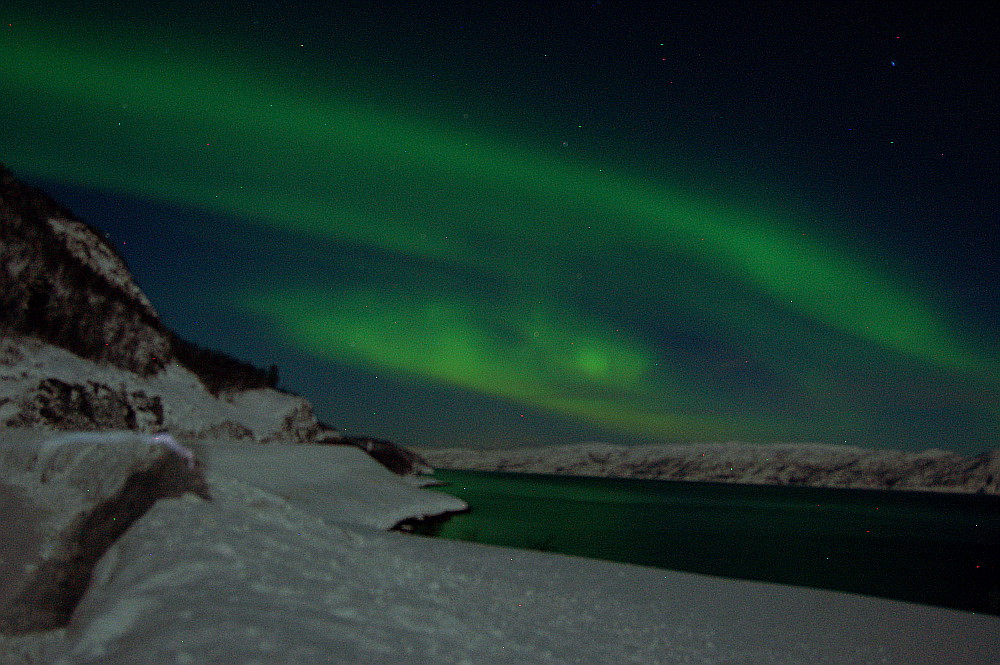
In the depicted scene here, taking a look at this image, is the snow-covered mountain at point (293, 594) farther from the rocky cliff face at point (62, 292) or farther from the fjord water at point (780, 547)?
the fjord water at point (780, 547)

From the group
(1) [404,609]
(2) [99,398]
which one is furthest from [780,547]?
(2) [99,398]

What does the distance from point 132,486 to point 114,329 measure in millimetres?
28442

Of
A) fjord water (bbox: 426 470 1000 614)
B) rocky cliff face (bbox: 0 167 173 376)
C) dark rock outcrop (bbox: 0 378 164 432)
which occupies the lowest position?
→ fjord water (bbox: 426 470 1000 614)

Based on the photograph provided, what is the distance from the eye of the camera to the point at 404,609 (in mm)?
7508

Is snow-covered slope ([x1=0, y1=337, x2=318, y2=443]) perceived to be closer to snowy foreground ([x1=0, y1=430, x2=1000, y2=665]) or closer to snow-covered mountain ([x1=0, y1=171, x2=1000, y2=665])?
snow-covered mountain ([x1=0, y1=171, x2=1000, y2=665])

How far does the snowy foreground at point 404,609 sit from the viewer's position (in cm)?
512

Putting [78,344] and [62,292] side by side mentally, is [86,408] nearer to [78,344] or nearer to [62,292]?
[78,344]

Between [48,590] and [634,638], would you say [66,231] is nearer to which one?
[48,590]

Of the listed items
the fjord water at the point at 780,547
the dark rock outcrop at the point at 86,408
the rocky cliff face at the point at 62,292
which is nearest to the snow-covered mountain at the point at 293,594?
the dark rock outcrop at the point at 86,408

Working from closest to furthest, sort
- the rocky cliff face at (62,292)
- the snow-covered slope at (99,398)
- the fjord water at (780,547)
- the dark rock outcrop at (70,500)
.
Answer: the dark rock outcrop at (70,500)
the snow-covered slope at (99,398)
the rocky cliff face at (62,292)
the fjord water at (780,547)

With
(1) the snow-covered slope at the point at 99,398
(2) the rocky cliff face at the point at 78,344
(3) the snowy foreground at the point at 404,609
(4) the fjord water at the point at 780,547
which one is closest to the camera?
(3) the snowy foreground at the point at 404,609

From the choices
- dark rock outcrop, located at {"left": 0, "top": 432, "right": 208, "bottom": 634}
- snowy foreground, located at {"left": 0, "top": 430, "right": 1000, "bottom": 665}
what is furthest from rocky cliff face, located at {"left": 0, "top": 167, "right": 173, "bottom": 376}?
snowy foreground, located at {"left": 0, "top": 430, "right": 1000, "bottom": 665}

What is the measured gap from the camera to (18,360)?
23.1 metres

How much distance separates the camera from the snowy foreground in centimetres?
512
